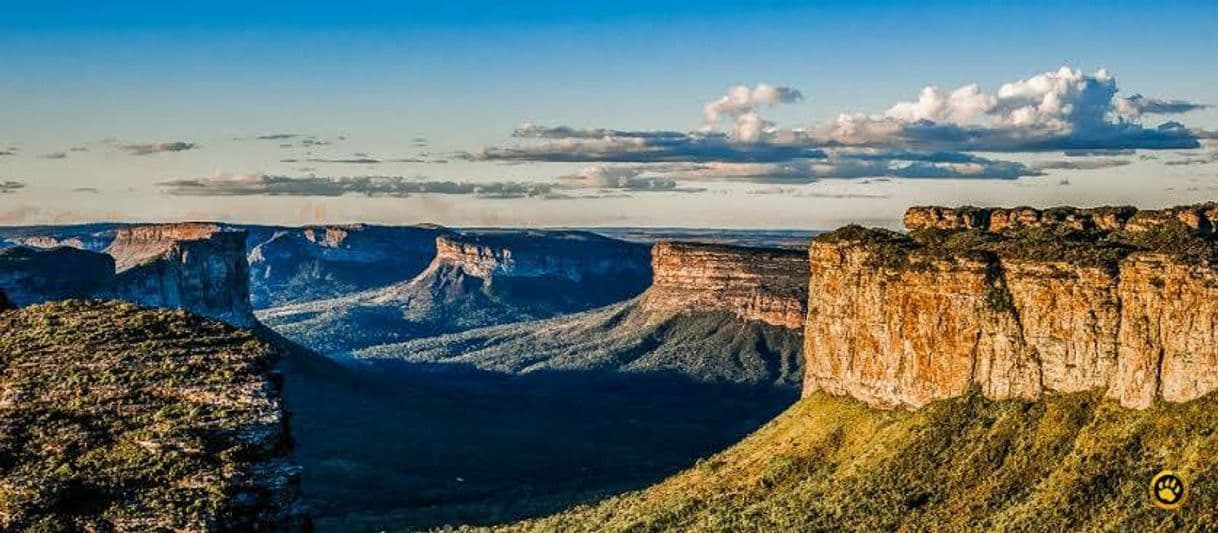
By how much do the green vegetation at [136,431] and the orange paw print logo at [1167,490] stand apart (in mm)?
55933

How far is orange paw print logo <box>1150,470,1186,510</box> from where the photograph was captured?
74.0m

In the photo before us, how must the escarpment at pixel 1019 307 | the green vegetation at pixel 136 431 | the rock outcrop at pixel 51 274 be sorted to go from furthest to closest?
1. the rock outcrop at pixel 51 274
2. the escarpment at pixel 1019 307
3. the green vegetation at pixel 136 431

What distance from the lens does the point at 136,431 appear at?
3128 centimetres

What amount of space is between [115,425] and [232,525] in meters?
5.15

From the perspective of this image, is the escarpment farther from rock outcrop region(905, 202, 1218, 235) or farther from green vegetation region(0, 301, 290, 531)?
green vegetation region(0, 301, 290, 531)

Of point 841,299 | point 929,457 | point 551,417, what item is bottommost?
point 551,417

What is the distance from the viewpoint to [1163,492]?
247 feet

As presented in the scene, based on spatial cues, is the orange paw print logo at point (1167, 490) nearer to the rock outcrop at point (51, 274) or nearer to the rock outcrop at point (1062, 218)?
the rock outcrop at point (1062, 218)

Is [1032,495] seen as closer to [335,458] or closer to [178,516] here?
[178,516]

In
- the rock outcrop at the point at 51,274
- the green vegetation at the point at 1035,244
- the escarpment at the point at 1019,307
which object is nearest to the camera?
the escarpment at the point at 1019,307

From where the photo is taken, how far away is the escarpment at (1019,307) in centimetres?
8356

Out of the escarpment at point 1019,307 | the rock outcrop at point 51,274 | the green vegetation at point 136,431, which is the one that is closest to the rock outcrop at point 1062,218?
the escarpment at point 1019,307

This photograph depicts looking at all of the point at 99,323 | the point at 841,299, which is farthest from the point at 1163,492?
the point at 99,323

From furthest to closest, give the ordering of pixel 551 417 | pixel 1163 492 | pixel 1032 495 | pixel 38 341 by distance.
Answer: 1. pixel 551 417
2. pixel 1032 495
3. pixel 1163 492
4. pixel 38 341
